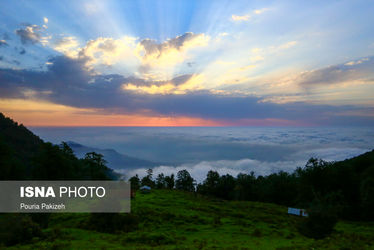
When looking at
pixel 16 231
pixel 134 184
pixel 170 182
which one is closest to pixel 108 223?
pixel 16 231

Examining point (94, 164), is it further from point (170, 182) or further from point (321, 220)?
point (321, 220)

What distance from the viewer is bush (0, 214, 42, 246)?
20922 mm

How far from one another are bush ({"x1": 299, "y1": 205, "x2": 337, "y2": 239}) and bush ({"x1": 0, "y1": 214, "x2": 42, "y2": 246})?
28.3 meters

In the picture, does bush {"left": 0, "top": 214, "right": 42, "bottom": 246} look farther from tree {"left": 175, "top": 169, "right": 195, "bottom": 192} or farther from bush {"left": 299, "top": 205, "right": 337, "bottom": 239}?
tree {"left": 175, "top": 169, "right": 195, "bottom": 192}

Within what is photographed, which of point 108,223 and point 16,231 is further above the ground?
point 16,231

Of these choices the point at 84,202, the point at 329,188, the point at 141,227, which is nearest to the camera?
the point at 141,227

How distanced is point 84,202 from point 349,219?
65.2m

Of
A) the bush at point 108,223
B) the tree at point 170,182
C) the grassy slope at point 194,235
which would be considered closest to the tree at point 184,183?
the tree at point 170,182

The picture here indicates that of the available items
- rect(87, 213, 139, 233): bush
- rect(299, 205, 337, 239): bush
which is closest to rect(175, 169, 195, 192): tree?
rect(87, 213, 139, 233): bush

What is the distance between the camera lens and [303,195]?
66.1m

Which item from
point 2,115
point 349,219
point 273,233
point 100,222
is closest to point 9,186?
point 100,222

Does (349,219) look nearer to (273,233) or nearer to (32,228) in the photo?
(273,233)

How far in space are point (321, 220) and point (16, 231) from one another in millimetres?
30231

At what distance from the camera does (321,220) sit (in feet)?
73.4
